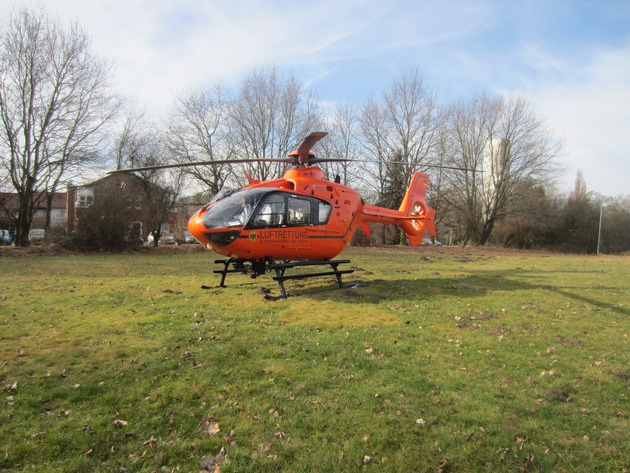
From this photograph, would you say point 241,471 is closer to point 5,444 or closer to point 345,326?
point 5,444

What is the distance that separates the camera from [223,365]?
5.14 meters

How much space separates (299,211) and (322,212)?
2.64 ft

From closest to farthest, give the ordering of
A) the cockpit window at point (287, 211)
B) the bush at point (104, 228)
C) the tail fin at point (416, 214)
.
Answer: the cockpit window at point (287, 211) → the tail fin at point (416, 214) → the bush at point (104, 228)

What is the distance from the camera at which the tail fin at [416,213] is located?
14.6 meters

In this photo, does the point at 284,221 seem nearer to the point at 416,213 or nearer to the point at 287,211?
the point at 287,211

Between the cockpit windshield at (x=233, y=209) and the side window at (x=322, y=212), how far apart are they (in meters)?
1.61

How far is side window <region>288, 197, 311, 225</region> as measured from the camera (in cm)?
1042

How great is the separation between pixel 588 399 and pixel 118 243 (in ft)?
81.0

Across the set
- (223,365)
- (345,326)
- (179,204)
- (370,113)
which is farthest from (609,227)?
(223,365)

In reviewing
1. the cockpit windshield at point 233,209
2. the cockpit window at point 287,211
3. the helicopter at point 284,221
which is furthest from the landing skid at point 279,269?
the cockpit windshield at point 233,209

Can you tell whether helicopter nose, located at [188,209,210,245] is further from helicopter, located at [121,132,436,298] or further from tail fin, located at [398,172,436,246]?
tail fin, located at [398,172,436,246]

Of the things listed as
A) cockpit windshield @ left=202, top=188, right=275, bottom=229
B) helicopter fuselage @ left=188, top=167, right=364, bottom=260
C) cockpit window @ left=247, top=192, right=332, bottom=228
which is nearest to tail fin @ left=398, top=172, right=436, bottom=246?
helicopter fuselage @ left=188, top=167, right=364, bottom=260

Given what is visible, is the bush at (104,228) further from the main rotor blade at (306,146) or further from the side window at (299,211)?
the side window at (299,211)

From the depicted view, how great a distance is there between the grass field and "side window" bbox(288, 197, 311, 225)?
8.37ft
